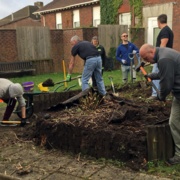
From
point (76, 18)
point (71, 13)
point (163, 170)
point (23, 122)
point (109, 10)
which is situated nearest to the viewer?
point (163, 170)

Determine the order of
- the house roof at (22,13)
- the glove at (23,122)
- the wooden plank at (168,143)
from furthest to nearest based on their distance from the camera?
the house roof at (22,13)
the glove at (23,122)
the wooden plank at (168,143)

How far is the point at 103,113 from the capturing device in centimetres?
503

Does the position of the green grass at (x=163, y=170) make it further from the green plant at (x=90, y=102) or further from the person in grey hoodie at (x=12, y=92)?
the person in grey hoodie at (x=12, y=92)

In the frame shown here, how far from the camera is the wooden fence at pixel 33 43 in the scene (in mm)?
15992

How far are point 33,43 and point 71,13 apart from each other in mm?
10625

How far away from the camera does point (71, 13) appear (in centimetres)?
2602

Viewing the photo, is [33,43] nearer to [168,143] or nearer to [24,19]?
[168,143]

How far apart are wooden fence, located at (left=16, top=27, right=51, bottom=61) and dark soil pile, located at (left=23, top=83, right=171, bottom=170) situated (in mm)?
11160

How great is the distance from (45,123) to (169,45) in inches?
136

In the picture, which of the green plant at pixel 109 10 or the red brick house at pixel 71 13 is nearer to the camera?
the green plant at pixel 109 10

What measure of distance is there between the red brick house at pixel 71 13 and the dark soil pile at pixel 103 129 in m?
18.9

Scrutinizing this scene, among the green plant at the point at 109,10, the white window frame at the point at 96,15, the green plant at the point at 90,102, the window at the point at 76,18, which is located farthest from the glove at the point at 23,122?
the window at the point at 76,18

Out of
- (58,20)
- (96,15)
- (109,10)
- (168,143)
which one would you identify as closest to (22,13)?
(58,20)

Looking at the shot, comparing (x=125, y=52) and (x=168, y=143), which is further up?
(x=125, y=52)
